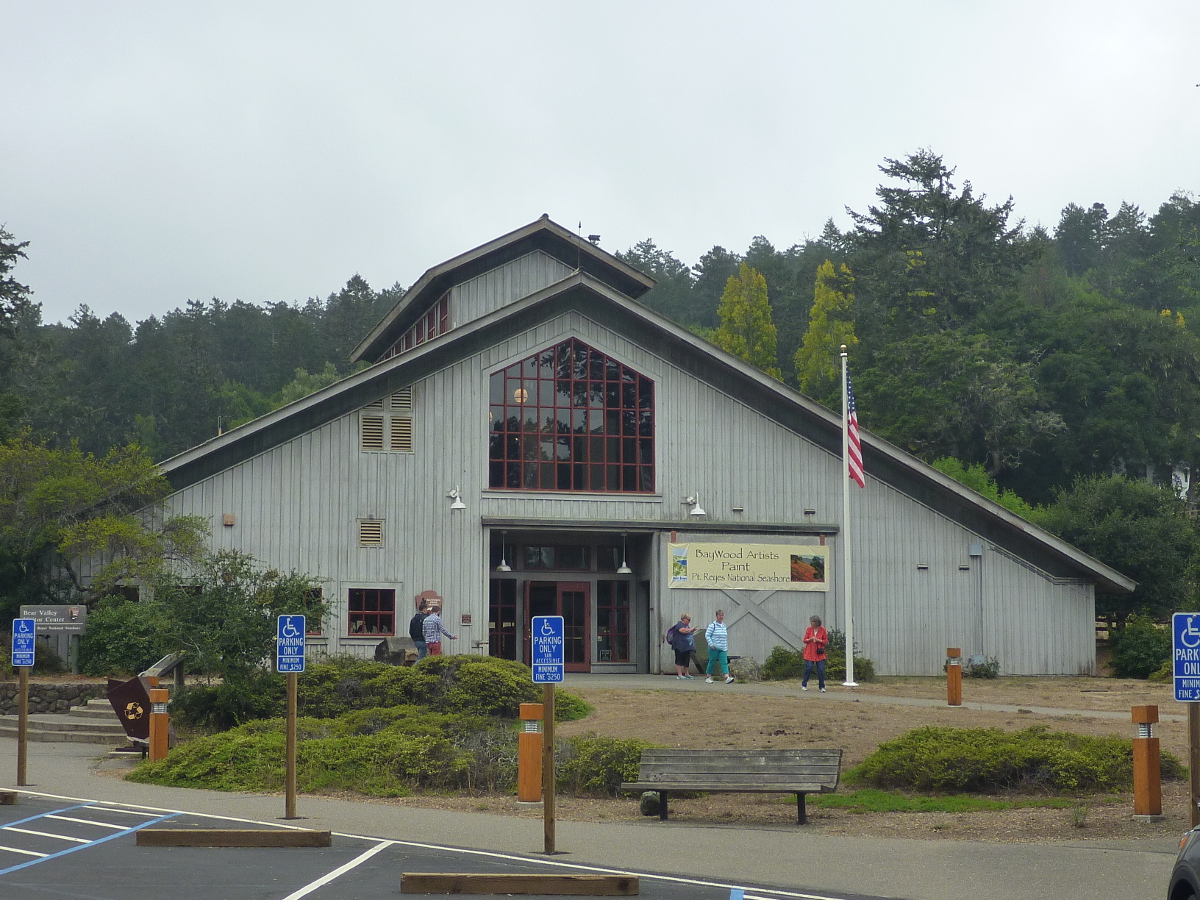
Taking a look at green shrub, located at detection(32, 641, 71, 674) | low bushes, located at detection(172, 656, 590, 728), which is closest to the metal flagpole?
low bushes, located at detection(172, 656, 590, 728)

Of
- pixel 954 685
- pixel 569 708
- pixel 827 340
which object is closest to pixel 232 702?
pixel 569 708

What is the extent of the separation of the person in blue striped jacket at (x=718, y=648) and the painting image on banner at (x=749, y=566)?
2.29m

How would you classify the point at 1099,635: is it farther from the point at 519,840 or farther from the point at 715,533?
the point at 519,840

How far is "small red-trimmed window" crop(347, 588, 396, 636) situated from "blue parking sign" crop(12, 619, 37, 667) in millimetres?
12351

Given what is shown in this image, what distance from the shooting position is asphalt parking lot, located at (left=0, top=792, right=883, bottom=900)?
32.1 ft

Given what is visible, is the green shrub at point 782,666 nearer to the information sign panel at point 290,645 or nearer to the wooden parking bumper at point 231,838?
the information sign panel at point 290,645

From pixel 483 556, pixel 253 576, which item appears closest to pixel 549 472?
pixel 483 556

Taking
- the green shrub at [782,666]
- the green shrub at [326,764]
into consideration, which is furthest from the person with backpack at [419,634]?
the green shrub at [326,764]

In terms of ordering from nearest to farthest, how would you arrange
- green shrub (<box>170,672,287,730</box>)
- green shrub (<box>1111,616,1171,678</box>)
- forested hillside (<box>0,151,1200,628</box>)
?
green shrub (<box>170,672,287,730</box>) < green shrub (<box>1111,616,1171,678</box>) < forested hillside (<box>0,151,1200,628</box>)

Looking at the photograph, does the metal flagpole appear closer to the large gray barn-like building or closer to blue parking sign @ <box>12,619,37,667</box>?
the large gray barn-like building

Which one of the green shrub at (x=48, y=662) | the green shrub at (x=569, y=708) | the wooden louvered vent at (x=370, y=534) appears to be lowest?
the green shrub at (x=569, y=708)

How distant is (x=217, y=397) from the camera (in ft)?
298

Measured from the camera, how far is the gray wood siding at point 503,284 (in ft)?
111

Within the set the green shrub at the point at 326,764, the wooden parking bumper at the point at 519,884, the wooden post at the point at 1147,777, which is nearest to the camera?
the wooden parking bumper at the point at 519,884
